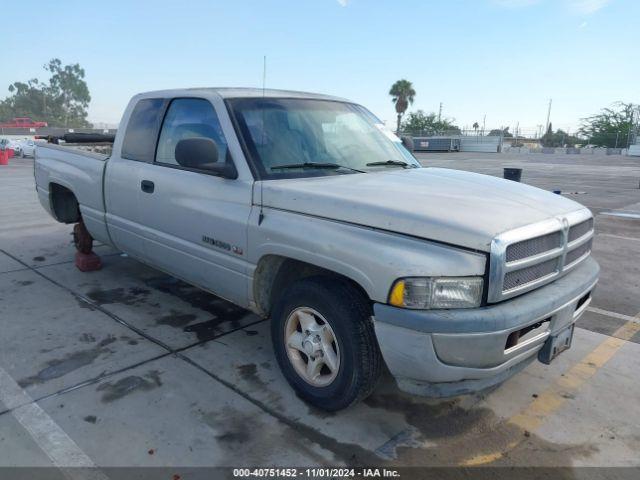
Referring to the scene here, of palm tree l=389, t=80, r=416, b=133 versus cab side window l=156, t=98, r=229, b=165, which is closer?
cab side window l=156, t=98, r=229, b=165

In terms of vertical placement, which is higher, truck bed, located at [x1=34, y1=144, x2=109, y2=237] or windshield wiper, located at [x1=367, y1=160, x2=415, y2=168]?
windshield wiper, located at [x1=367, y1=160, x2=415, y2=168]

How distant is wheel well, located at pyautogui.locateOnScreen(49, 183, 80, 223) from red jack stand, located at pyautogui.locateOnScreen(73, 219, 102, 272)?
183 millimetres

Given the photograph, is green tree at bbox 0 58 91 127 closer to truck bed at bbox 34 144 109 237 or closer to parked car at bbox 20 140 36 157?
parked car at bbox 20 140 36 157

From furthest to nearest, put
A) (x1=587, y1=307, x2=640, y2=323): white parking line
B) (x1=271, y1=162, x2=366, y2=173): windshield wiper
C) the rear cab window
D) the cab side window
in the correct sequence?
(x1=587, y1=307, x2=640, y2=323): white parking line
the rear cab window
the cab side window
(x1=271, y1=162, x2=366, y2=173): windshield wiper

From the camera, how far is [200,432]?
2.71 m

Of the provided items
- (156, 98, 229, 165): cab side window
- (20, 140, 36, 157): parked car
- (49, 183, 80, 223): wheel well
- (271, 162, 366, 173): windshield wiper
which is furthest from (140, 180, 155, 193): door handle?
(20, 140, 36, 157): parked car

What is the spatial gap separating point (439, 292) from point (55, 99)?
142 meters

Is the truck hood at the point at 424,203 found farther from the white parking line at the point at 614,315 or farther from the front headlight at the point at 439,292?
the white parking line at the point at 614,315

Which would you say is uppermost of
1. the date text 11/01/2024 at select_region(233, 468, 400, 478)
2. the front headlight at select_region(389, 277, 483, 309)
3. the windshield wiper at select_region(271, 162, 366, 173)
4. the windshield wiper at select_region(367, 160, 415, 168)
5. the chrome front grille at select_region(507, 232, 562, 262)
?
the windshield wiper at select_region(367, 160, 415, 168)

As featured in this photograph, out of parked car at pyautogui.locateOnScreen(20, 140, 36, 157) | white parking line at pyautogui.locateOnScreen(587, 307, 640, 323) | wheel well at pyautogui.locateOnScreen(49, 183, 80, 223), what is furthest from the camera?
parked car at pyautogui.locateOnScreen(20, 140, 36, 157)

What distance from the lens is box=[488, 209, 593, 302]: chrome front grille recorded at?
2.32m

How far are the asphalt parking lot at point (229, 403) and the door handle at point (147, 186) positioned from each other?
1116mm

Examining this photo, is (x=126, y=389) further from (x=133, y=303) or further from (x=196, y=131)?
(x=196, y=131)

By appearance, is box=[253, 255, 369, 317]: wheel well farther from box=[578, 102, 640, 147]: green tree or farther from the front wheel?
box=[578, 102, 640, 147]: green tree
